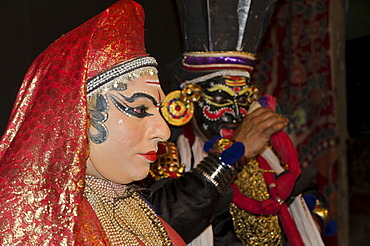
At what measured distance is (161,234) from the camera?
4.06 ft

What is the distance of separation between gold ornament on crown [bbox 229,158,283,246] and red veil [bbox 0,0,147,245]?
897mm

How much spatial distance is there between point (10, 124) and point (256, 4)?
1097mm

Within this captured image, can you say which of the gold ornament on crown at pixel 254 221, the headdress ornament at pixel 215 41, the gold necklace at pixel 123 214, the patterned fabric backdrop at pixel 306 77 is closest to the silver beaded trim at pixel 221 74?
the headdress ornament at pixel 215 41

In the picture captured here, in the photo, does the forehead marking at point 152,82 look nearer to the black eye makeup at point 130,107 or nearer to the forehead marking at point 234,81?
the black eye makeup at point 130,107

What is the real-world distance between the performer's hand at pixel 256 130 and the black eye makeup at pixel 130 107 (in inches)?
27.8

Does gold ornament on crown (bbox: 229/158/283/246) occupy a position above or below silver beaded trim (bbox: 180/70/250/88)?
below

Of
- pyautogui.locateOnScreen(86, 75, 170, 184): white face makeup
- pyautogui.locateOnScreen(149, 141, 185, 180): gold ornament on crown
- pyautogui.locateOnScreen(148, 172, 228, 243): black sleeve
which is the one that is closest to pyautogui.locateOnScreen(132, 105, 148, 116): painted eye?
pyautogui.locateOnScreen(86, 75, 170, 184): white face makeup

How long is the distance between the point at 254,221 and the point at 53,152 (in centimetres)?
104

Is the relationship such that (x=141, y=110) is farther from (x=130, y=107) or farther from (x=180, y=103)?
(x=180, y=103)

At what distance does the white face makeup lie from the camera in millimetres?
1111

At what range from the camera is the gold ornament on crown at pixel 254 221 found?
1.93m

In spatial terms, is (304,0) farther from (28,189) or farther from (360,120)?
(28,189)

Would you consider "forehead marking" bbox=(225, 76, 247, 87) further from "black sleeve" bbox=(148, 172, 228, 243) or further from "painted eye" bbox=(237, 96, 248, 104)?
"black sleeve" bbox=(148, 172, 228, 243)

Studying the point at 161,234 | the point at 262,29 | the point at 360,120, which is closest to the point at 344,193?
the point at 360,120
